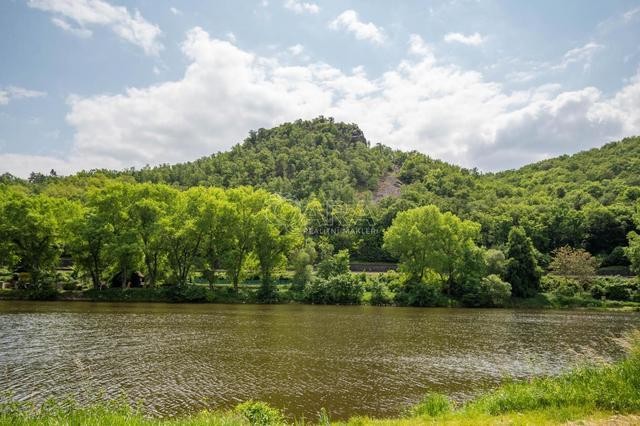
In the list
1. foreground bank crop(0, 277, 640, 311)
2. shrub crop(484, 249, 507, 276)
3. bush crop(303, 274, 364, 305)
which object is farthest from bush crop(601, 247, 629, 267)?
bush crop(303, 274, 364, 305)

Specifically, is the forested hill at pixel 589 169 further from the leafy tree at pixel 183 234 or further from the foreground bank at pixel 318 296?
the leafy tree at pixel 183 234

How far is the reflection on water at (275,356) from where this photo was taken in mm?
18406

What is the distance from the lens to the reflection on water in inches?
725

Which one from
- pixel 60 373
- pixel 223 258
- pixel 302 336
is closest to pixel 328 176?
pixel 223 258

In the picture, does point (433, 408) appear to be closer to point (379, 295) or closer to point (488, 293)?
point (379, 295)


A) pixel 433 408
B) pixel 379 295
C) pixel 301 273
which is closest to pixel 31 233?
pixel 301 273

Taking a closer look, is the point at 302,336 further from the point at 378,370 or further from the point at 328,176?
the point at 328,176

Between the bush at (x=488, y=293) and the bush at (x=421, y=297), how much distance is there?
413 centimetres

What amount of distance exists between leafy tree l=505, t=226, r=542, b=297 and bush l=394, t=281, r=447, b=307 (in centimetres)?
1303

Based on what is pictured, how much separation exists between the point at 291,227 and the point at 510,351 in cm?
4665

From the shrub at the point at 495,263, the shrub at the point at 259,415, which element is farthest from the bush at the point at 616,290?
the shrub at the point at 259,415

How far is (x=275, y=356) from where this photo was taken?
2572cm

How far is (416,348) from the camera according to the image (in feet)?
97.3

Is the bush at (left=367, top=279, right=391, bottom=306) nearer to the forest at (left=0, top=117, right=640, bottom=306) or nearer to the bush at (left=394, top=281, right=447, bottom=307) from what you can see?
the forest at (left=0, top=117, right=640, bottom=306)
